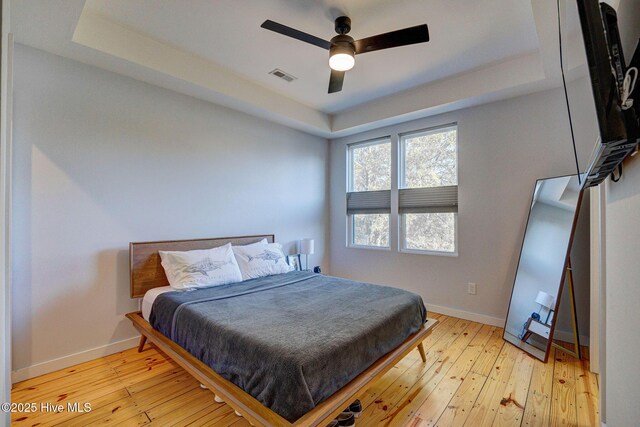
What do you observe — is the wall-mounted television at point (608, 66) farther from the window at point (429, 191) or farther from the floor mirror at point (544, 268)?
the window at point (429, 191)

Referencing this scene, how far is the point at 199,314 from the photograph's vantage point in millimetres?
1994

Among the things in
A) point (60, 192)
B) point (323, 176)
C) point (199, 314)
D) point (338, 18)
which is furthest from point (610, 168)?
point (323, 176)

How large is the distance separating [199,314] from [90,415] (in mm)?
871

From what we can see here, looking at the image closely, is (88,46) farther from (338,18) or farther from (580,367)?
(580,367)

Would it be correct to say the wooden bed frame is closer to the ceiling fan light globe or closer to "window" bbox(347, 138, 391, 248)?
"window" bbox(347, 138, 391, 248)

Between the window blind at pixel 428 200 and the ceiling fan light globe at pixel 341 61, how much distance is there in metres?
2.14

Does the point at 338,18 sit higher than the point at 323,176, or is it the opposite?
the point at 338,18

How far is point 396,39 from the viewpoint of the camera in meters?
2.00

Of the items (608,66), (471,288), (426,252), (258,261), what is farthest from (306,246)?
(608,66)

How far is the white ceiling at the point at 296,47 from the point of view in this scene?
6.86ft

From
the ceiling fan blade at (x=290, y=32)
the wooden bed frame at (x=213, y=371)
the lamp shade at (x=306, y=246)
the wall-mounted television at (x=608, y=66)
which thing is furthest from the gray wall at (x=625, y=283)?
the lamp shade at (x=306, y=246)

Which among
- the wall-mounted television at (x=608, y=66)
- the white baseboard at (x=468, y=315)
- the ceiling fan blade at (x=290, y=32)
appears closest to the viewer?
the wall-mounted television at (x=608, y=66)

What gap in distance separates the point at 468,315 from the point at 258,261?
2623 mm

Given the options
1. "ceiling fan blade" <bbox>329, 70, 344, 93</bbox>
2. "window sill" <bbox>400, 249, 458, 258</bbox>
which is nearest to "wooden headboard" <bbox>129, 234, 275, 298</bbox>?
"ceiling fan blade" <bbox>329, 70, 344, 93</bbox>
